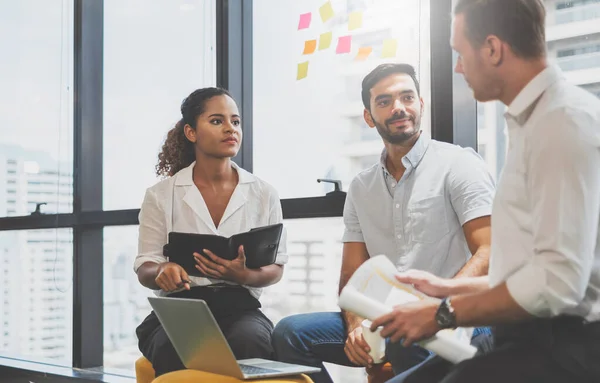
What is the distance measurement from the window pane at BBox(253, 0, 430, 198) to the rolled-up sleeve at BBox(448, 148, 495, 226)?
401 millimetres

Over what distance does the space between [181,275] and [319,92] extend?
3.35ft

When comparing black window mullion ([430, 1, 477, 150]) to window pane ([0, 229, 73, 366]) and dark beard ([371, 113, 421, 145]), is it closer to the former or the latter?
dark beard ([371, 113, 421, 145])

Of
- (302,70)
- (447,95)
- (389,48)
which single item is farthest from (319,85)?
(447,95)

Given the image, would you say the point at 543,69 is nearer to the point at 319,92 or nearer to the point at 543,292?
the point at 543,292

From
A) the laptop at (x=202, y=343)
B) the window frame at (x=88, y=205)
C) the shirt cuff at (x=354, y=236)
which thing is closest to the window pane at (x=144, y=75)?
the window frame at (x=88, y=205)

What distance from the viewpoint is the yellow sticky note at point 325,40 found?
3.12 metres

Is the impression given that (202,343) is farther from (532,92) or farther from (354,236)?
(532,92)

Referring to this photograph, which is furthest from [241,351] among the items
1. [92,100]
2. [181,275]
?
[92,100]

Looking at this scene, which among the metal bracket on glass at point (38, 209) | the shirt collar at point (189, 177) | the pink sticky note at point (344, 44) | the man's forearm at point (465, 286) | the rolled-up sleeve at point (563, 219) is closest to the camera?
the rolled-up sleeve at point (563, 219)

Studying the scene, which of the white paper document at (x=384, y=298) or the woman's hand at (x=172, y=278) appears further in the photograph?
the woman's hand at (x=172, y=278)

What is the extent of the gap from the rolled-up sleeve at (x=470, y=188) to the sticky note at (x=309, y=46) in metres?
1.07

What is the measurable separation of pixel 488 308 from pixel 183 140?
1906 millimetres

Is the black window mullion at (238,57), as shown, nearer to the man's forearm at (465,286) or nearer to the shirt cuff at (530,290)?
the man's forearm at (465,286)

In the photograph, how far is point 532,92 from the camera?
58.1 inches
